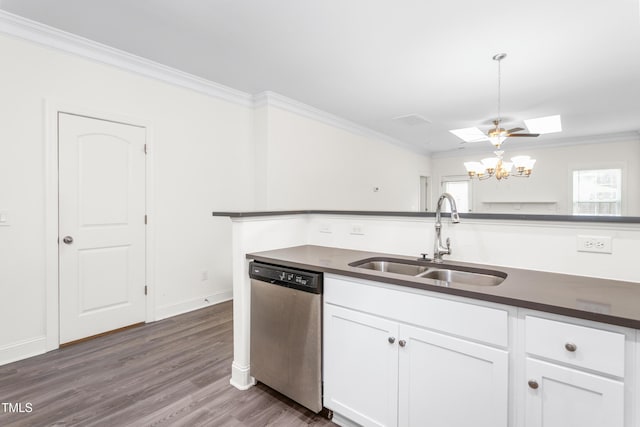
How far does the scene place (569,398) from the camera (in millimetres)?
1075

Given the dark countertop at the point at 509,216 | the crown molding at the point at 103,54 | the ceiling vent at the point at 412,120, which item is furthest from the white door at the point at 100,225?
the ceiling vent at the point at 412,120

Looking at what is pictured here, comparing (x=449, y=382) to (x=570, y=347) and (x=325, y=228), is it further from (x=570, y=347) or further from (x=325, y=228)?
(x=325, y=228)

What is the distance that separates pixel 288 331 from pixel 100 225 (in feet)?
7.20

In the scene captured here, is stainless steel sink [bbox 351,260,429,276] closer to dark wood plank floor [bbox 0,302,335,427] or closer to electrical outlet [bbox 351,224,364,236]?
electrical outlet [bbox 351,224,364,236]

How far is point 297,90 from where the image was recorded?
392cm

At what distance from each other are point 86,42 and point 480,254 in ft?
11.7

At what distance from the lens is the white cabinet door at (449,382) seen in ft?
3.97

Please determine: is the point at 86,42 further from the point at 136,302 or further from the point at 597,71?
the point at 597,71

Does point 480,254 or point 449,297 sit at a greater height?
point 480,254

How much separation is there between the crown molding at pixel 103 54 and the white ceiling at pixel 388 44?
8 centimetres

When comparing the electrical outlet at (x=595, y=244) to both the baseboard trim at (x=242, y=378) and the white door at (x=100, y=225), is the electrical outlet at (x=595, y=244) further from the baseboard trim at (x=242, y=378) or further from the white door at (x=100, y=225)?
the white door at (x=100, y=225)

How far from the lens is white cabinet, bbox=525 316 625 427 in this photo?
1.01 m

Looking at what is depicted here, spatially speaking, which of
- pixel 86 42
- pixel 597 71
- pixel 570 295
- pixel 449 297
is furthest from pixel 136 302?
pixel 597 71

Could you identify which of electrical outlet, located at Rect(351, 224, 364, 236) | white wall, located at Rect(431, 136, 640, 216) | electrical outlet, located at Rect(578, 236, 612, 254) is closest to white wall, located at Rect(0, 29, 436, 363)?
electrical outlet, located at Rect(351, 224, 364, 236)
